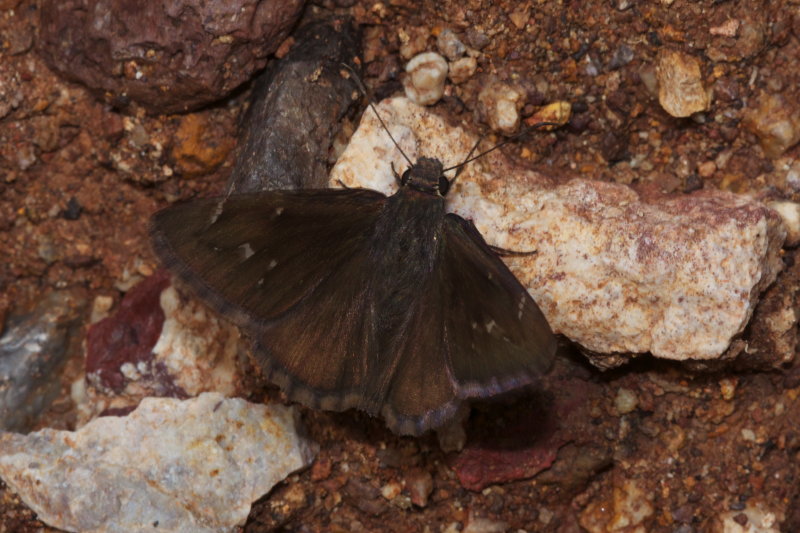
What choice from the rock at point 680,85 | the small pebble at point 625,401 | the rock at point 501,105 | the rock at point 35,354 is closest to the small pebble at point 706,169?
the rock at point 680,85

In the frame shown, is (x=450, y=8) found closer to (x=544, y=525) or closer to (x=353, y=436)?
(x=353, y=436)

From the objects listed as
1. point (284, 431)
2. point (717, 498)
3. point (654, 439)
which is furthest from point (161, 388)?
point (717, 498)

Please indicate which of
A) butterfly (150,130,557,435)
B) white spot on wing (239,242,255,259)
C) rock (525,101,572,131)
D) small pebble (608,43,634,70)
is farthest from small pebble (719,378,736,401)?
white spot on wing (239,242,255,259)

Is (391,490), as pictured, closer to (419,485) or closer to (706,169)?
(419,485)

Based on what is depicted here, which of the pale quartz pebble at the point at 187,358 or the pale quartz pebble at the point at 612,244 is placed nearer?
the pale quartz pebble at the point at 612,244

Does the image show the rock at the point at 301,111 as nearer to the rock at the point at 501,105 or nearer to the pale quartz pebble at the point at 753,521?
the rock at the point at 501,105

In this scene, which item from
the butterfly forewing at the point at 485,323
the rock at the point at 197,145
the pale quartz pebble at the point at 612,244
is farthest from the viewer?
the rock at the point at 197,145
